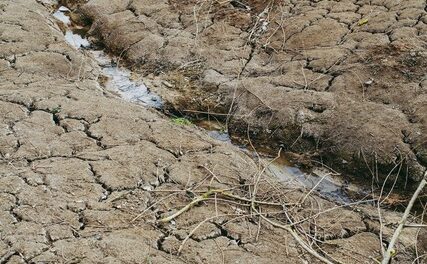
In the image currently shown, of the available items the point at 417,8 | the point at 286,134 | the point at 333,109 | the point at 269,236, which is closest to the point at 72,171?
the point at 269,236

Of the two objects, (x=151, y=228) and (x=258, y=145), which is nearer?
(x=151, y=228)

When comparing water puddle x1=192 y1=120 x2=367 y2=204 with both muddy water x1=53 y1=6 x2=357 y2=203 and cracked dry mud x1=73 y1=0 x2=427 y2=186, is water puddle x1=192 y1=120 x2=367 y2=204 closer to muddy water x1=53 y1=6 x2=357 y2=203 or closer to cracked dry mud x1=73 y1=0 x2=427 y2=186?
muddy water x1=53 y1=6 x2=357 y2=203

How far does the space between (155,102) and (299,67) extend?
1247mm

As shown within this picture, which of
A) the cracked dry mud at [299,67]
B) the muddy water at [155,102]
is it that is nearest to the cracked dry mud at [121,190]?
the cracked dry mud at [299,67]

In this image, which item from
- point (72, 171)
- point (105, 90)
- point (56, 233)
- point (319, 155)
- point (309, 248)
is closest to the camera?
point (56, 233)

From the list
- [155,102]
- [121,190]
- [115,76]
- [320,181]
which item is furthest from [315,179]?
[115,76]

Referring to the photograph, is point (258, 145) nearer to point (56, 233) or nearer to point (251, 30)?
point (251, 30)

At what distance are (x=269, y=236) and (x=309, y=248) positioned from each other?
22 cm

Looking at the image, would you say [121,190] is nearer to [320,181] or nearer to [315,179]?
[320,181]

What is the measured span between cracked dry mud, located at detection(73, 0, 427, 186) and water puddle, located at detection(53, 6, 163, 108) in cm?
12

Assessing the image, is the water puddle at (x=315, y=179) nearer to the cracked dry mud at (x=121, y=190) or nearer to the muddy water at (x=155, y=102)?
the muddy water at (x=155, y=102)

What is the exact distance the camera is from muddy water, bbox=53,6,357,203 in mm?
4055

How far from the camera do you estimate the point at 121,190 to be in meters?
3.36

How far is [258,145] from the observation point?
14.9 feet
